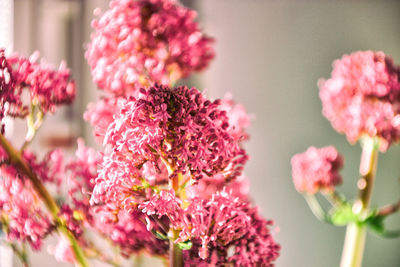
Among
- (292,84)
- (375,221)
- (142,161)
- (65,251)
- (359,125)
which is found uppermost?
(292,84)

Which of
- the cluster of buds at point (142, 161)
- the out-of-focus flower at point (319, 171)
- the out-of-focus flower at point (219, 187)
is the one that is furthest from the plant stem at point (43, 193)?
the out-of-focus flower at point (319, 171)

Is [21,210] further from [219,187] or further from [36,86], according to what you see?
[219,187]

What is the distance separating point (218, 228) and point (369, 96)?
48 centimetres

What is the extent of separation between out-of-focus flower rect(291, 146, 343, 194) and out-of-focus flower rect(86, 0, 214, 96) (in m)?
0.41

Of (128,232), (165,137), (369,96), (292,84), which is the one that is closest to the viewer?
(165,137)

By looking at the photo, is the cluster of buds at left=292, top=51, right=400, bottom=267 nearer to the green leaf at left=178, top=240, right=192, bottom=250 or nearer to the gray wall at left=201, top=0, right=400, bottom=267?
the gray wall at left=201, top=0, right=400, bottom=267

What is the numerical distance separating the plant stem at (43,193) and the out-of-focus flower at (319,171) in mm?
540

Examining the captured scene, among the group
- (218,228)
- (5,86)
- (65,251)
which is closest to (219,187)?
(218,228)

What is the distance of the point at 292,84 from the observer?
46.1 inches

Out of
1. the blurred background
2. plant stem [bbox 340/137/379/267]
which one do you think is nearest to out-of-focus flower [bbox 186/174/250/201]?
plant stem [bbox 340/137/379/267]

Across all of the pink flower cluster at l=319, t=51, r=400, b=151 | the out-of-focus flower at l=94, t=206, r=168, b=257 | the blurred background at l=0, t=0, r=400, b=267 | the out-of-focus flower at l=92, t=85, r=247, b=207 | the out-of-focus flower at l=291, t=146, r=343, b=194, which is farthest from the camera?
the blurred background at l=0, t=0, r=400, b=267

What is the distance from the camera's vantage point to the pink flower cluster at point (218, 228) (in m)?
0.52

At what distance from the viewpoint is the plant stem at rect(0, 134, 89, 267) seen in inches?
23.0

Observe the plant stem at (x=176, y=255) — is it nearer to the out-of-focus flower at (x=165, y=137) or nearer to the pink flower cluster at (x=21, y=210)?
the out-of-focus flower at (x=165, y=137)
